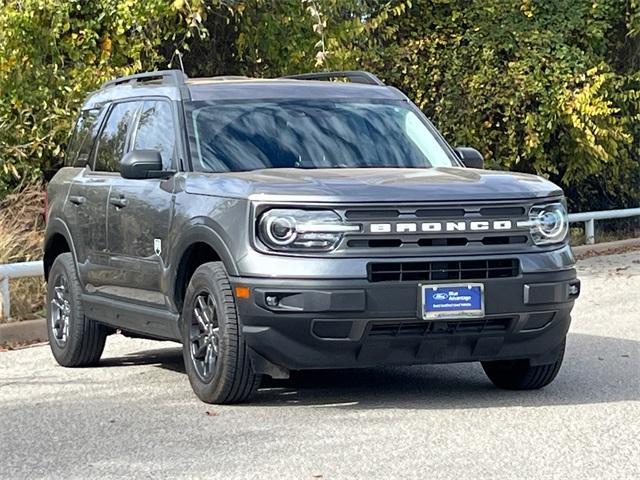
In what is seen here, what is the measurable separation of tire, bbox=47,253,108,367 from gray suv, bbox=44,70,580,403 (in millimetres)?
463

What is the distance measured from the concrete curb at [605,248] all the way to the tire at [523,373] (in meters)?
11.8

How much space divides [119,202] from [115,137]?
899 millimetres

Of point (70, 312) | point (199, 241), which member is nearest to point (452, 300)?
point (199, 241)

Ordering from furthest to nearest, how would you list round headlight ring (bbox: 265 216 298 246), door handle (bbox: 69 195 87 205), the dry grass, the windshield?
the dry grass
door handle (bbox: 69 195 87 205)
the windshield
round headlight ring (bbox: 265 216 298 246)

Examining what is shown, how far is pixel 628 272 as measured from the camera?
17938 mm

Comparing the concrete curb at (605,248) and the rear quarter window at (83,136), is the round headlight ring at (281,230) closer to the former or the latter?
the rear quarter window at (83,136)

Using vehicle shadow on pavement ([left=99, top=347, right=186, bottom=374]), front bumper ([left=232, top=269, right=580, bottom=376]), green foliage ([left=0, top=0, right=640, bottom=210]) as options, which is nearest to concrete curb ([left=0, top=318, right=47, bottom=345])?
vehicle shadow on pavement ([left=99, top=347, right=186, bottom=374])

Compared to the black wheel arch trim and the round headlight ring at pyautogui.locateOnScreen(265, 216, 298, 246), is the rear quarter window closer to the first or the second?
the black wheel arch trim

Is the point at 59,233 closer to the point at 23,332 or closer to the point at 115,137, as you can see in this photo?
the point at 115,137

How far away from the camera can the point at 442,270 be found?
26.3 ft

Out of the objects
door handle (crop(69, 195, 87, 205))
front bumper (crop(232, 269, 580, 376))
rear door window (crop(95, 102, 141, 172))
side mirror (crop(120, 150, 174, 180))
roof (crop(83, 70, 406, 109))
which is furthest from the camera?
door handle (crop(69, 195, 87, 205))

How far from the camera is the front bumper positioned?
7820 mm

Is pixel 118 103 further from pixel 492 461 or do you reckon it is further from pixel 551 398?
pixel 492 461

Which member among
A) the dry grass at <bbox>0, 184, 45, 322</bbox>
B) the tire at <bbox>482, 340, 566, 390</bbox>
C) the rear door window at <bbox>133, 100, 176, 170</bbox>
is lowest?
the dry grass at <bbox>0, 184, 45, 322</bbox>
